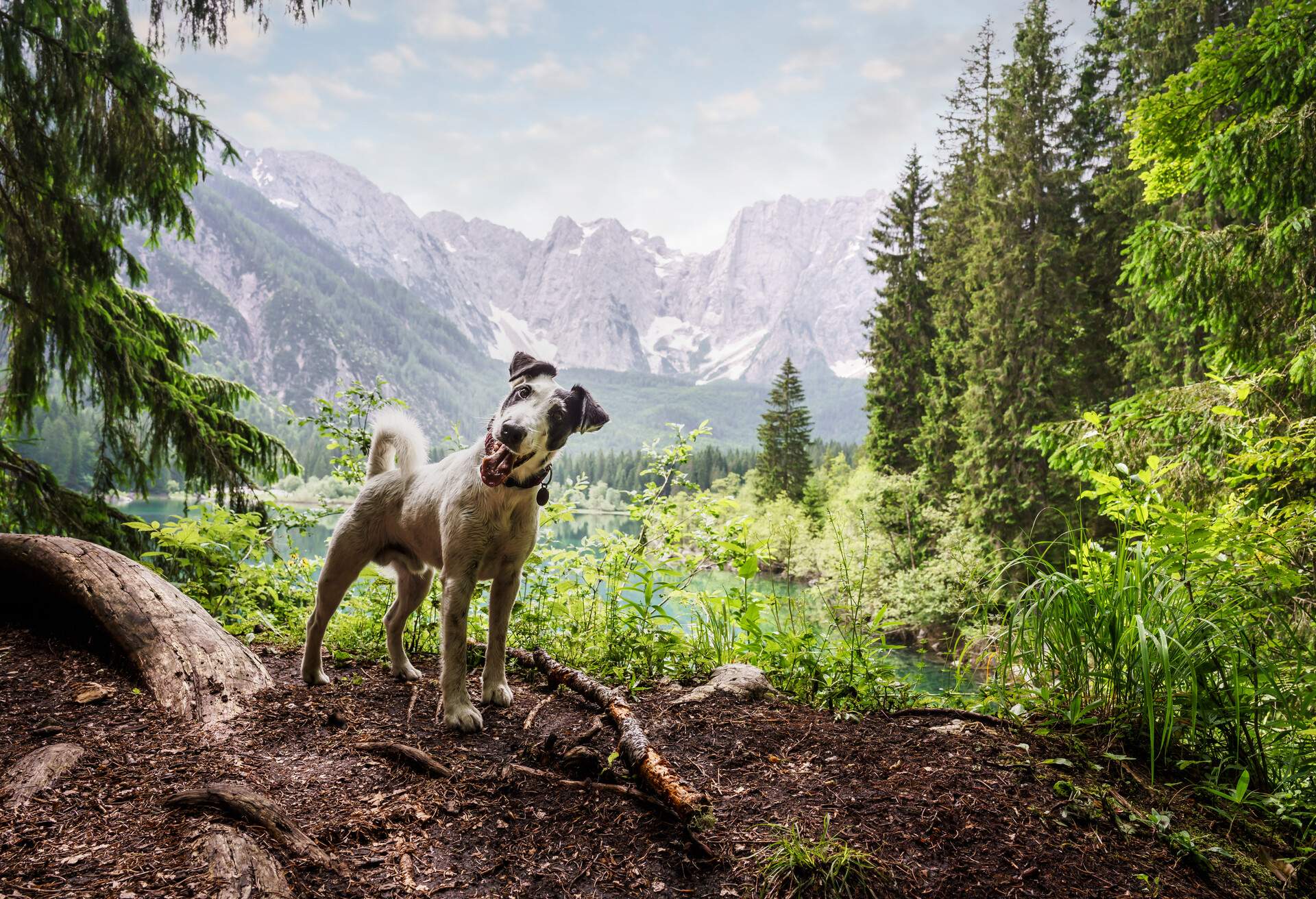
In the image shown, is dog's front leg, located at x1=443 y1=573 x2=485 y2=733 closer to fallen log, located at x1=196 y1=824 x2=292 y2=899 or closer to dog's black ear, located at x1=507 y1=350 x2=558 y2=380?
dog's black ear, located at x1=507 y1=350 x2=558 y2=380

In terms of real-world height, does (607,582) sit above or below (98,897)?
above

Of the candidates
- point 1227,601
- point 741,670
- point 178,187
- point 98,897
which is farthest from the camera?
point 178,187

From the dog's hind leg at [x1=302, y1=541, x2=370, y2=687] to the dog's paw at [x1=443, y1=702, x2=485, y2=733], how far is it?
3.38ft

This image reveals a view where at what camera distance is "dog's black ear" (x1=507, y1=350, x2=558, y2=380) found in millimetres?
3070

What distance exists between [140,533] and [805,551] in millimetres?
19568

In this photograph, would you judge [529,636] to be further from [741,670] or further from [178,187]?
[178,187]

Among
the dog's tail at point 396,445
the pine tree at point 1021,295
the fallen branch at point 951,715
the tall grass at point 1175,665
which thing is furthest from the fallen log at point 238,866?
the pine tree at point 1021,295

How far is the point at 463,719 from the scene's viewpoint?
304 centimetres

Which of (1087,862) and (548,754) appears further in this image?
(548,754)

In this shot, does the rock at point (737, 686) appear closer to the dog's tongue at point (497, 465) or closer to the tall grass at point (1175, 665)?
the tall grass at point (1175, 665)

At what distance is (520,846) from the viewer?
7.17 ft

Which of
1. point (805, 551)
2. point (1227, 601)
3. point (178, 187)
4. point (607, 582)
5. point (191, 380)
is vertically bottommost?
point (805, 551)

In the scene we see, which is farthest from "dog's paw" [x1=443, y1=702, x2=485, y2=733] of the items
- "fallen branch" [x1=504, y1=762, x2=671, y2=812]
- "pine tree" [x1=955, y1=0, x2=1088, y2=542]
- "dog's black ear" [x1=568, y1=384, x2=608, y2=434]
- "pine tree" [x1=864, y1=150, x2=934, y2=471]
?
"pine tree" [x1=864, y1=150, x2=934, y2=471]

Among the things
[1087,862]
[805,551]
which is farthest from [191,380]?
[805,551]
